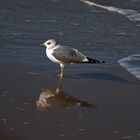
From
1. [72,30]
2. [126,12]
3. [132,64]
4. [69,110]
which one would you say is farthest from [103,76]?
[126,12]

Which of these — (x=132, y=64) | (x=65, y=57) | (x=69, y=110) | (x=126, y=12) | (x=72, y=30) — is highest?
(x=65, y=57)

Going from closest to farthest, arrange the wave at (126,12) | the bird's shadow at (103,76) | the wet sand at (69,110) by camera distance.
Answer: the wet sand at (69,110)
the bird's shadow at (103,76)
the wave at (126,12)

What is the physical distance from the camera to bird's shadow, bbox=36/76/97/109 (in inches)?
267

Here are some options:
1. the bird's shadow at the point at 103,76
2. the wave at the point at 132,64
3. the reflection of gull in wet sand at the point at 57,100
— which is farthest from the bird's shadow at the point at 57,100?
the wave at the point at 132,64

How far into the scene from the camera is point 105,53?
9.67 meters

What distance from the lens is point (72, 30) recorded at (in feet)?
38.0

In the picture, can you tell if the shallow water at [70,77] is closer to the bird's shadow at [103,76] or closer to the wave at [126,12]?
the bird's shadow at [103,76]

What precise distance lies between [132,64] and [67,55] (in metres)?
1.42

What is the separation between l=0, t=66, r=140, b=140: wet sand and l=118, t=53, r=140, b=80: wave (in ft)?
1.79

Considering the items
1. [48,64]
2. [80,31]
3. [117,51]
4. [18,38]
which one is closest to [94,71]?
[48,64]

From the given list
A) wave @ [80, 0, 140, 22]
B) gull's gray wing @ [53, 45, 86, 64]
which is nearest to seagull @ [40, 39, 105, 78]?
gull's gray wing @ [53, 45, 86, 64]

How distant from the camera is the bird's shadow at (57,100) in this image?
678cm

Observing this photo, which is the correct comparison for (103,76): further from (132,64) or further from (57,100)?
(57,100)

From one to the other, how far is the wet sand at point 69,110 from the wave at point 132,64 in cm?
55
